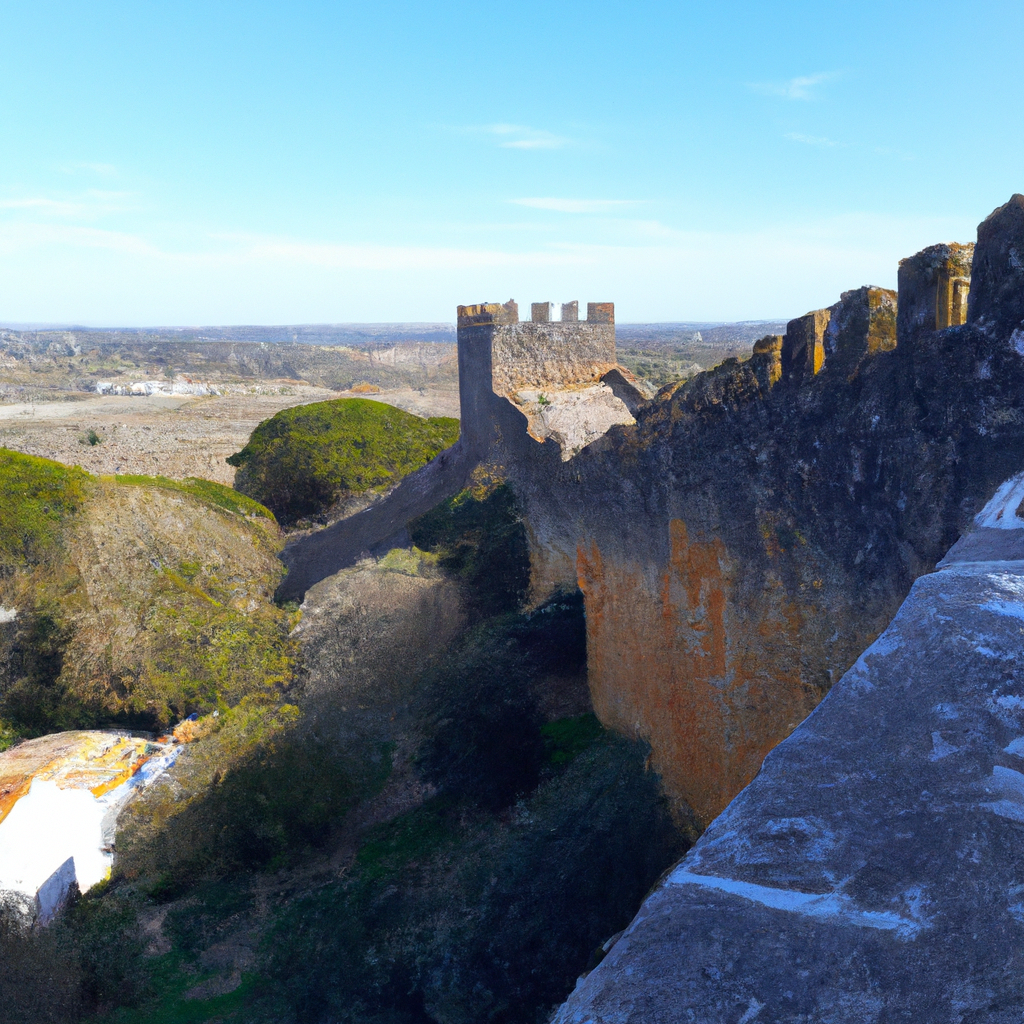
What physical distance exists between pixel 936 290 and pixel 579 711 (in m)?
5.66

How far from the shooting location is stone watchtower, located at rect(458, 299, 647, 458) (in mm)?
14547

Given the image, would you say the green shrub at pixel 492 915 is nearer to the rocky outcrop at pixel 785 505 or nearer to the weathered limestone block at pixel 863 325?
the rocky outcrop at pixel 785 505

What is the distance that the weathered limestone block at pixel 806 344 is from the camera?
15.7 feet

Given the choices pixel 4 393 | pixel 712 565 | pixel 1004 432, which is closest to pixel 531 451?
pixel 712 565

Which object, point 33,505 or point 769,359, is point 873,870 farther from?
point 33,505

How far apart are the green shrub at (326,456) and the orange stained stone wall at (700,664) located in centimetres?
1473

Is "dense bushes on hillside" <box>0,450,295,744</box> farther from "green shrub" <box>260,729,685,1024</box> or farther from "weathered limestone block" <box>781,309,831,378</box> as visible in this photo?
"weathered limestone block" <box>781,309,831,378</box>

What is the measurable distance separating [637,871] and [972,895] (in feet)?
16.6

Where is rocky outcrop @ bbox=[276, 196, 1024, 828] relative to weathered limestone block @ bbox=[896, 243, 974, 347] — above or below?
below

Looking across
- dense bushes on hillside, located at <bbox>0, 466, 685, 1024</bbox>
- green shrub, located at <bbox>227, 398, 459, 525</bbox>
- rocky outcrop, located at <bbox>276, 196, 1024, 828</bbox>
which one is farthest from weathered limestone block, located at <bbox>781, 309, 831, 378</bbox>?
green shrub, located at <bbox>227, 398, 459, 525</bbox>

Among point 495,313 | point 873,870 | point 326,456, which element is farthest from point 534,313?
point 873,870

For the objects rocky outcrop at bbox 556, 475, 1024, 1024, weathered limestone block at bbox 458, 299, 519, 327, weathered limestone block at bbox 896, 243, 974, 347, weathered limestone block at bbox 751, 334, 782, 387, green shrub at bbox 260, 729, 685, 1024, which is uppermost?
weathered limestone block at bbox 458, 299, 519, 327

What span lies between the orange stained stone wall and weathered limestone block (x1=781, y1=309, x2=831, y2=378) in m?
1.27

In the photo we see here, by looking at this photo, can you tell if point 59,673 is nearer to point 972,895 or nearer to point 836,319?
point 836,319
